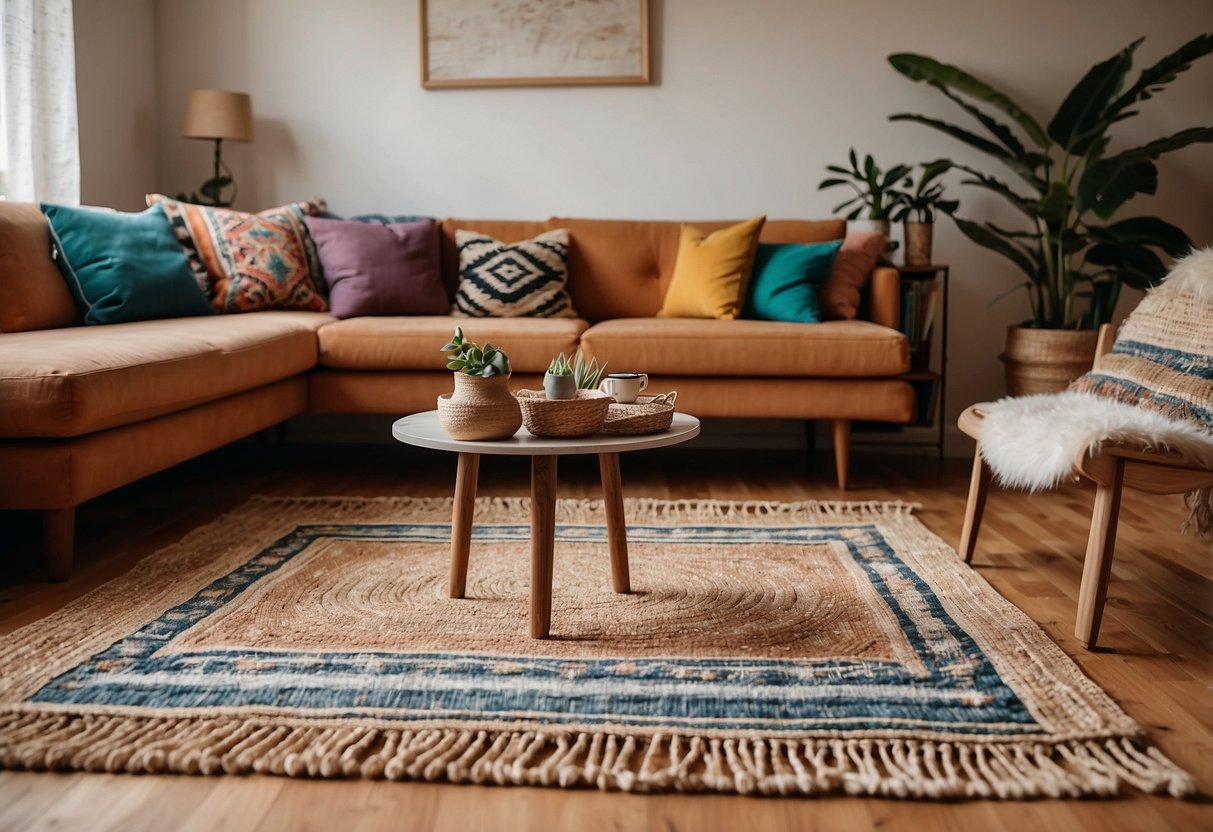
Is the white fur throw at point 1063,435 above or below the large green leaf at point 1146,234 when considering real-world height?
below

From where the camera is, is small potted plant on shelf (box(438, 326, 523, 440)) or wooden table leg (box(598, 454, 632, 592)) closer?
small potted plant on shelf (box(438, 326, 523, 440))

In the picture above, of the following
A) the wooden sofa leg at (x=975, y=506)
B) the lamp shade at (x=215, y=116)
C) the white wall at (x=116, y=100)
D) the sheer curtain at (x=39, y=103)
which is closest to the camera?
the wooden sofa leg at (x=975, y=506)

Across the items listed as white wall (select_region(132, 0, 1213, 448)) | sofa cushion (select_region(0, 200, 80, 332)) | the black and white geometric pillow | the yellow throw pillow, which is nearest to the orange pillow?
the yellow throw pillow

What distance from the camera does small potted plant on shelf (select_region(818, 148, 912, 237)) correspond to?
Result: 3.84 m

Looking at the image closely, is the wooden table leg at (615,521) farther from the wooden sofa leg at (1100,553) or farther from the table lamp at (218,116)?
the table lamp at (218,116)

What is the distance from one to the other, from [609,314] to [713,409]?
81 centimetres

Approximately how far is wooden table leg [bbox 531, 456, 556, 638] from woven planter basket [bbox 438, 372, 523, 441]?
0.09m

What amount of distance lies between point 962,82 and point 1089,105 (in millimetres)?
453

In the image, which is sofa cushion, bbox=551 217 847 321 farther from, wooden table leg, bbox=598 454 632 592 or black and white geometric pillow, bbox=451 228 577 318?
wooden table leg, bbox=598 454 632 592

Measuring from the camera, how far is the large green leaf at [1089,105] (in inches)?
145

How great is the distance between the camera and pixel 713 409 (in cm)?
331

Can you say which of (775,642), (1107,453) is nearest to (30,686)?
(775,642)

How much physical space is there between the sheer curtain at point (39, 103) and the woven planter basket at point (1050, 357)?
11.6 ft

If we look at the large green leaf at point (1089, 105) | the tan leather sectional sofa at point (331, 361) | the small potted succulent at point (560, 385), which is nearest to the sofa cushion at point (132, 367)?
the tan leather sectional sofa at point (331, 361)
